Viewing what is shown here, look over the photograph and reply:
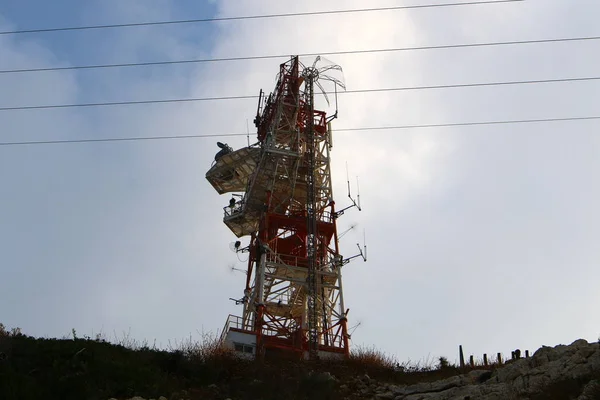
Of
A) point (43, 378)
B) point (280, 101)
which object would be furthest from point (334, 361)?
point (280, 101)

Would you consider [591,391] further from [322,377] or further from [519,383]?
[322,377]

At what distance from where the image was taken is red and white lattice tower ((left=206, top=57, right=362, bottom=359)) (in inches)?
1369

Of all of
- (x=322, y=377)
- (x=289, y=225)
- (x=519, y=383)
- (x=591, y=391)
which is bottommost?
(x=591, y=391)

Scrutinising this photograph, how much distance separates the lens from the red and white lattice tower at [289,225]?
3478 centimetres

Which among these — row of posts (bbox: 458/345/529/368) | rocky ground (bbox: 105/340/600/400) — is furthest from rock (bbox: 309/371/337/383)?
row of posts (bbox: 458/345/529/368)

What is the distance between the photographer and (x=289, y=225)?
4028 centimetres

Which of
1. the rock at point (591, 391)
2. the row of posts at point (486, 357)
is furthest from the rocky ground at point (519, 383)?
the row of posts at point (486, 357)

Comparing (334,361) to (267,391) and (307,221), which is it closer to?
(267,391)

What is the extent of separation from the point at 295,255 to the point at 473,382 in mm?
18794

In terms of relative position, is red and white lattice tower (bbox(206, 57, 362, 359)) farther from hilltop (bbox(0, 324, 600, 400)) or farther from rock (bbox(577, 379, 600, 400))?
rock (bbox(577, 379, 600, 400))

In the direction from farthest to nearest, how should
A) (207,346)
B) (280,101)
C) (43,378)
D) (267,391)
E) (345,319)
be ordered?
1. (280,101)
2. (345,319)
3. (207,346)
4. (267,391)
5. (43,378)

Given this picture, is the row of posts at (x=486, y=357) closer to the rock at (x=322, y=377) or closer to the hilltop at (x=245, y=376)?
the hilltop at (x=245, y=376)

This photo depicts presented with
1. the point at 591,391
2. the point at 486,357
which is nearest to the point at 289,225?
the point at 486,357

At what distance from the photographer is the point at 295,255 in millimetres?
39719
